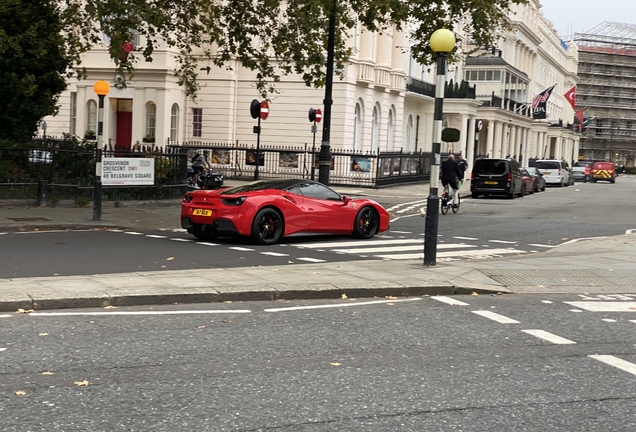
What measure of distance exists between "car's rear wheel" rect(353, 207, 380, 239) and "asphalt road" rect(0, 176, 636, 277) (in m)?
0.28

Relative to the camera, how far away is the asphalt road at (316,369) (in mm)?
5230

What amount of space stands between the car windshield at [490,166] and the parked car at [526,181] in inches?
140

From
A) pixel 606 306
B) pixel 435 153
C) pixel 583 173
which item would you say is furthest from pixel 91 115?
pixel 583 173

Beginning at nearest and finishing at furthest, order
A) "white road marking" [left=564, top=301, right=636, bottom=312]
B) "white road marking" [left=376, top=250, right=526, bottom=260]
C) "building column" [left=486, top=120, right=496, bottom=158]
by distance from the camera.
→ "white road marking" [left=564, top=301, right=636, bottom=312], "white road marking" [left=376, top=250, right=526, bottom=260], "building column" [left=486, top=120, right=496, bottom=158]

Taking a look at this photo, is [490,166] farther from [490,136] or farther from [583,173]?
[583,173]

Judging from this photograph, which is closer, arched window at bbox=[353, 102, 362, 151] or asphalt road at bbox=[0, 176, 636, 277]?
asphalt road at bbox=[0, 176, 636, 277]

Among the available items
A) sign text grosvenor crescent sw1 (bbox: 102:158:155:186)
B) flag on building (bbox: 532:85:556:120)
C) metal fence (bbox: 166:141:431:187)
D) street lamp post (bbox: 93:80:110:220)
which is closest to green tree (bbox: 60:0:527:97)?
street lamp post (bbox: 93:80:110:220)

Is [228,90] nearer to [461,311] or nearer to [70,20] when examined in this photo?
[70,20]

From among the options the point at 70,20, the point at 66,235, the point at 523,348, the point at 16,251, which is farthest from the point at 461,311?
the point at 70,20

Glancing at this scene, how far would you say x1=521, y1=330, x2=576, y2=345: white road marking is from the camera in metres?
7.81


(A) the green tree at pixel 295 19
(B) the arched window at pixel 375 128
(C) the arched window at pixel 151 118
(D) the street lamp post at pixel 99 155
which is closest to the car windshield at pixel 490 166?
(B) the arched window at pixel 375 128

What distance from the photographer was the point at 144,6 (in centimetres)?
1847

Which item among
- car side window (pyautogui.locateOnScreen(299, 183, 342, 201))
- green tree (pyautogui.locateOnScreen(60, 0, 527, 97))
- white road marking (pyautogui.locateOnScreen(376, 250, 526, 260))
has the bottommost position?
white road marking (pyautogui.locateOnScreen(376, 250, 526, 260))

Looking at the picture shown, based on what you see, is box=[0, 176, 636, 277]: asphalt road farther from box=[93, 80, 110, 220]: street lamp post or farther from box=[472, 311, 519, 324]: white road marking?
box=[472, 311, 519, 324]: white road marking
